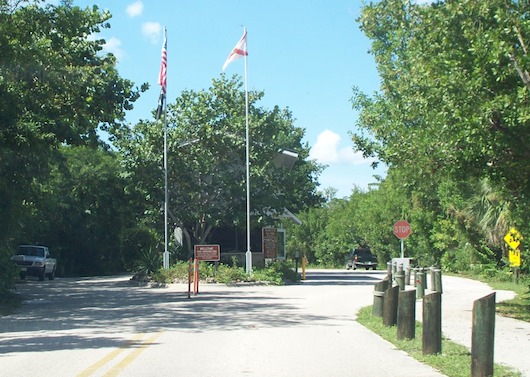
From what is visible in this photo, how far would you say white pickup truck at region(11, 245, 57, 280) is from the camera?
124 feet

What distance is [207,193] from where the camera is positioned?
113 feet

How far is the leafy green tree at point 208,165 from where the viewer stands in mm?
33781

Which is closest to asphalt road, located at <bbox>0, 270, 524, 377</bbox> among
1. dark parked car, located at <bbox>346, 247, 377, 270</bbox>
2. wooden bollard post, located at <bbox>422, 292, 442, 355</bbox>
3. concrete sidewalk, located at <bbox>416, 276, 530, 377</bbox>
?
wooden bollard post, located at <bbox>422, 292, 442, 355</bbox>

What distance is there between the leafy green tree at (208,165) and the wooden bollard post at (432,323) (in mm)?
22513

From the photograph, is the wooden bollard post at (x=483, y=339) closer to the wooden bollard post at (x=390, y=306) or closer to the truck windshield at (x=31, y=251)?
the wooden bollard post at (x=390, y=306)

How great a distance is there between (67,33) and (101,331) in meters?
9.22

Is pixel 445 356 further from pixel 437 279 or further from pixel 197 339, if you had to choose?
pixel 437 279

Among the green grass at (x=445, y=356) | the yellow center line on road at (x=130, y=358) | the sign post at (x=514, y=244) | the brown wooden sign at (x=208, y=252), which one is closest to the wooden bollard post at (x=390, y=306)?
the green grass at (x=445, y=356)

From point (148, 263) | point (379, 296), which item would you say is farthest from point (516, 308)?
point (148, 263)

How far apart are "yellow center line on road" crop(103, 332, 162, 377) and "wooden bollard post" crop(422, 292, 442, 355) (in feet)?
15.2

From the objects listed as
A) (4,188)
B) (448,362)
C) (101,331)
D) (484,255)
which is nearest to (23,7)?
(4,188)

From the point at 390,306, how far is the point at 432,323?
3.91 m

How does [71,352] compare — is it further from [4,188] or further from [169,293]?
[169,293]

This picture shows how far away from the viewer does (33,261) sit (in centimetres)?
3812
